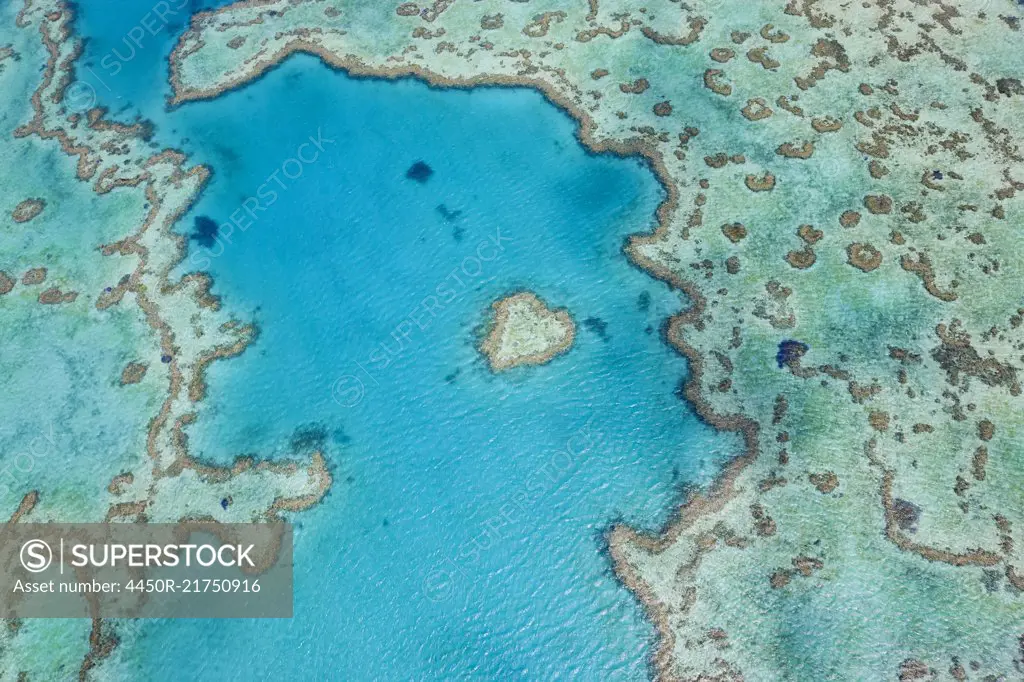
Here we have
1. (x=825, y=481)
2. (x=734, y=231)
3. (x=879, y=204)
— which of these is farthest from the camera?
(x=734, y=231)

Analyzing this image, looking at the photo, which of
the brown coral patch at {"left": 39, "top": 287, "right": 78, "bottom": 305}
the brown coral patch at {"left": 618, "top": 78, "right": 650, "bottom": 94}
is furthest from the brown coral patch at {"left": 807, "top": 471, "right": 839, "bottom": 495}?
the brown coral patch at {"left": 39, "top": 287, "right": 78, "bottom": 305}

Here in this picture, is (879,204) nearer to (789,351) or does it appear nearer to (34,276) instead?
(789,351)

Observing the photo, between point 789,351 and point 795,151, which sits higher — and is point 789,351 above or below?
below

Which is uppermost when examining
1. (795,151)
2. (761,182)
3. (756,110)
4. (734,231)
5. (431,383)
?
(756,110)

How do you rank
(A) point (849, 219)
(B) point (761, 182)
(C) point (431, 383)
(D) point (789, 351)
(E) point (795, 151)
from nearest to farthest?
(D) point (789, 351), (C) point (431, 383), (A) point (849, 219), (B) point (761, 182), (E) point (795, 151)

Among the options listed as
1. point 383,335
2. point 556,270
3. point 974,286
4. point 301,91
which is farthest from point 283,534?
point 974,286

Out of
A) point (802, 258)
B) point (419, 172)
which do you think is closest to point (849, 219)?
point (802, 258)

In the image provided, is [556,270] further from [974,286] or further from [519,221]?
[974,286]

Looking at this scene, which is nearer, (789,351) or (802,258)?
(789,351)
